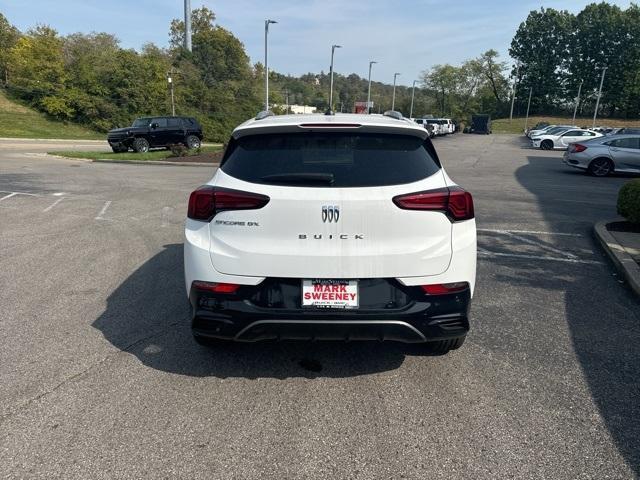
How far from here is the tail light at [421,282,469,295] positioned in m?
3.09

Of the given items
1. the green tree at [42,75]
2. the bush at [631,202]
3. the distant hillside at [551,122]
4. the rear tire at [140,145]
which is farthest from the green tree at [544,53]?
the bush at [631,202]

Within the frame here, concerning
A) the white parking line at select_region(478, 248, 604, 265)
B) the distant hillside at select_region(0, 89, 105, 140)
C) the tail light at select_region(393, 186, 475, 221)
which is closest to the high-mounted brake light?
the tail light at select_region(393, 186, 475, 221)

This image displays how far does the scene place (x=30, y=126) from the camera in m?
37.2

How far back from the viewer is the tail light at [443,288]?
3094mm

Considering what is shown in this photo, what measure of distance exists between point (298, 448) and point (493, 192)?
11969mm

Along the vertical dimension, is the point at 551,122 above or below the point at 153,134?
above

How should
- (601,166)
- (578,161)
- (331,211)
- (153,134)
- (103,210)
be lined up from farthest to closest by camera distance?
(153,134) < (578,161) < (601,166) < (103,210) < (331,211)

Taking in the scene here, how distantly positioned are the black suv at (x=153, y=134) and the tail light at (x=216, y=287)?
22381mm

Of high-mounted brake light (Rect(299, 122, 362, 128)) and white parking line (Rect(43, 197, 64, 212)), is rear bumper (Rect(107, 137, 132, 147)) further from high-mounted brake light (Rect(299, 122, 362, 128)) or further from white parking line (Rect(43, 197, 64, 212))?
high-mounted brake light (Rect(299, 122, 362, 128))

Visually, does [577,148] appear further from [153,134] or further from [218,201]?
[153,134]

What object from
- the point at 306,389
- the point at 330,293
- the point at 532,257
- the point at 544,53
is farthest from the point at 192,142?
the point at 544,53

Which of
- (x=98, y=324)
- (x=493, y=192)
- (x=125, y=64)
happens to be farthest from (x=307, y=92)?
(x=98, y=324)

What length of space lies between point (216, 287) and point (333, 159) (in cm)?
113

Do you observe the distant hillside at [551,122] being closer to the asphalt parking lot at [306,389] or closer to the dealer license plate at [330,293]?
the asphalt parking lot at [306,389]
